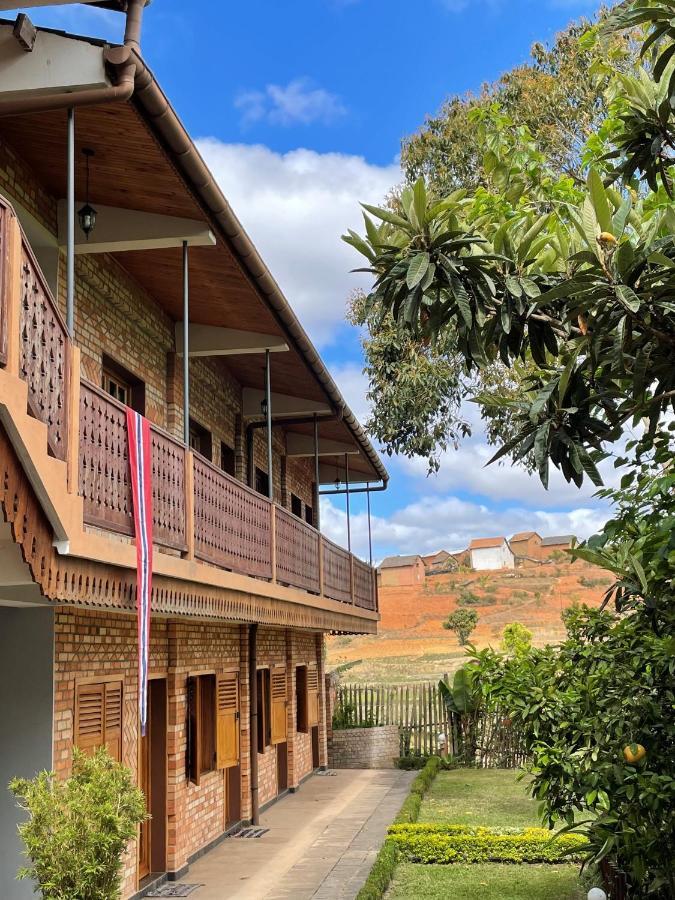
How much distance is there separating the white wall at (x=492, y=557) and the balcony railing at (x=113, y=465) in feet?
252

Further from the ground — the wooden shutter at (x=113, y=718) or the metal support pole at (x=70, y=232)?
the metal support pole at (x=70, y=232)

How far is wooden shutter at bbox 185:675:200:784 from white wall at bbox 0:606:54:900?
4.27 metres

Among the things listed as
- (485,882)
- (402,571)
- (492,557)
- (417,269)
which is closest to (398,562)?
(402,571)

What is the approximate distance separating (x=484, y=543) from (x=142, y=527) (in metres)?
84.1

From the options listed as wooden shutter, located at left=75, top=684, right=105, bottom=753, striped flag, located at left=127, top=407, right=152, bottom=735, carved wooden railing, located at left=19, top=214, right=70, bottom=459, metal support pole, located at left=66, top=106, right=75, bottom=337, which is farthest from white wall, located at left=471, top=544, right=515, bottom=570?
carved wooden railing, located at left=19, top=214, right=70, bottom=459

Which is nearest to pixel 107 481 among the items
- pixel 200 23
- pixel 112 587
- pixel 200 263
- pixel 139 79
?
pixel 112 587

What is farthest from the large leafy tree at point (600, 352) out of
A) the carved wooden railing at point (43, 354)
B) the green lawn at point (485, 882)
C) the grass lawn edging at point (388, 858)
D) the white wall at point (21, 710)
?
the white wall at point (21, 710)

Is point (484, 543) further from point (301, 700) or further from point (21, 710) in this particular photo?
point (21, 710)

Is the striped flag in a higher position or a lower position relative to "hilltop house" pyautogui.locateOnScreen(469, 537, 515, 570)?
lower

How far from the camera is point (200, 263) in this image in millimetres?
10094

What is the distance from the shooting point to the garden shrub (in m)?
6.18

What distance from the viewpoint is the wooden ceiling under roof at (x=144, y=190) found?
745 centimetres

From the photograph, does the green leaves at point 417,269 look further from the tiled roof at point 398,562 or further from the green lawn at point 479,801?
the tiled roof at point 398,562

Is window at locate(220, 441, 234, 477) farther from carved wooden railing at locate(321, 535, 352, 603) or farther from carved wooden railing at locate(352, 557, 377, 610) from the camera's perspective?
carved wooden railing at locate(352, 557, 377, 610)
